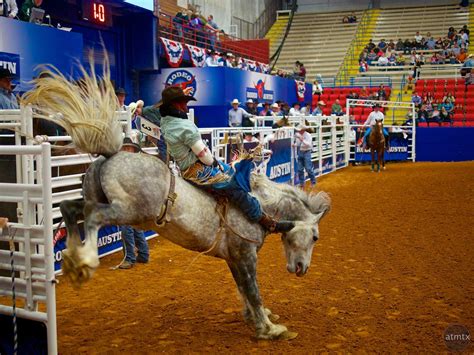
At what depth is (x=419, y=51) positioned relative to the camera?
33344 millimetres

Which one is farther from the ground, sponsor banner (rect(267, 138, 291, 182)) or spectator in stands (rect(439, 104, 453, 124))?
spectator in stands (rect(439, 104, 453, 124))

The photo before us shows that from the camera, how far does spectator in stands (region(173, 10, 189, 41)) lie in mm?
20897

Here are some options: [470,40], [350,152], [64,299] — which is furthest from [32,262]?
[470,40]

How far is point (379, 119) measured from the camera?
60.9 ft

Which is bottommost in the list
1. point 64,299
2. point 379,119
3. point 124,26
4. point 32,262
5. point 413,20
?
point 64,299

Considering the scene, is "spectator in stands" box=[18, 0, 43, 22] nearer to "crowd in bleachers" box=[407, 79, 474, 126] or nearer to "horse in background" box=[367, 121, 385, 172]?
"horse in background" box=[367, 121, 385, 172]

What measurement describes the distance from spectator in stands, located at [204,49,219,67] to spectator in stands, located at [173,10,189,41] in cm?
124

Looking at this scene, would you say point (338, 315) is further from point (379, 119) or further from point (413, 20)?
point (413, 20)

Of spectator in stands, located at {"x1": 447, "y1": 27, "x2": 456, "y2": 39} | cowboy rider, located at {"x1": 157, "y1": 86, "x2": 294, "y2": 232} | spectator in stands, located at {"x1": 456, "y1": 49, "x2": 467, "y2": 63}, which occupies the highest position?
spectator in stands, located at {"x1": 447, "y1": 27, "x2": 456, "y2": 39}

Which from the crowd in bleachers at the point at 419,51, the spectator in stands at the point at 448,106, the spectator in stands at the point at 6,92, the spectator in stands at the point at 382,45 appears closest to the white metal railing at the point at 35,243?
the spectator in stands at the point at 6,92

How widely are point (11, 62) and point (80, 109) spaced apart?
8.74 metres

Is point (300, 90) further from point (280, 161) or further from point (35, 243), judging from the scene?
point (35, 243)

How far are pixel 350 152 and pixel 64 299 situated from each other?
663 inches

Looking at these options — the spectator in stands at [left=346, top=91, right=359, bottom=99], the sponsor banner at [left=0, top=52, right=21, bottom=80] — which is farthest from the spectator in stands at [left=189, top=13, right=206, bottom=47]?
the sponsor banner at [left=0, top=52, right=21, bottom=80]
